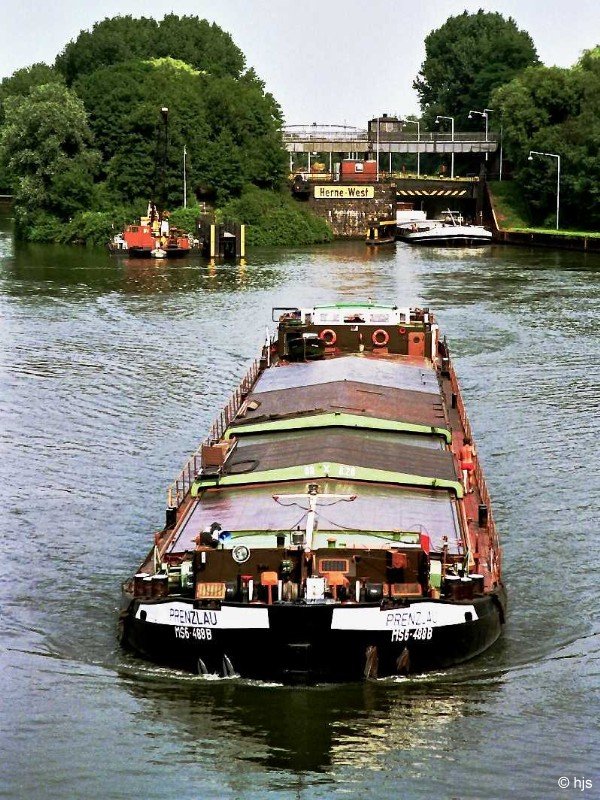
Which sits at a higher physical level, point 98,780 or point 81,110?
point 81,110

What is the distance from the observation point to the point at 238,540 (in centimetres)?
2322

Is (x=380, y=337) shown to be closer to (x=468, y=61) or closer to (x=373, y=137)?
(x=373, y=137)

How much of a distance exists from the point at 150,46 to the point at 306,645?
135 m

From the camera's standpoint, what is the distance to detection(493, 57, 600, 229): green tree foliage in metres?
107

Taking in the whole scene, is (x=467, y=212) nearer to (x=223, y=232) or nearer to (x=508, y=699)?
(x=223, y=232)

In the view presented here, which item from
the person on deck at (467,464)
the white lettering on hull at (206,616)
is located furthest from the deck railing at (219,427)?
the white lettering on hull at (206,616)

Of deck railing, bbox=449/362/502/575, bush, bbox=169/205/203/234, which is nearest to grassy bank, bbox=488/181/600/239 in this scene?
bush, bbox=169/205/203/234

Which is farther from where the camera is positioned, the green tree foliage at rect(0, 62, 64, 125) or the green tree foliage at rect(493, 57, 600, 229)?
the green tree foliage at rect(0, 62, 64, 125)

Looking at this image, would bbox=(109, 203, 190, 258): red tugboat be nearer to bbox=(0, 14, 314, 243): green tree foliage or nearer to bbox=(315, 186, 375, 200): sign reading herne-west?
bbox=(0, 14, 314, 243): green tree foliage

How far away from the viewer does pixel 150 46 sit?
15000cm

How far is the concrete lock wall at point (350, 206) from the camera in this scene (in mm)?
117062

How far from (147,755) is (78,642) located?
4413 millimetres

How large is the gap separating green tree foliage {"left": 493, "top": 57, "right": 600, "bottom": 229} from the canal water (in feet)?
157

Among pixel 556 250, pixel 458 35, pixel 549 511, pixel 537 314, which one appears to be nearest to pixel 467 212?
pixel 556 250
